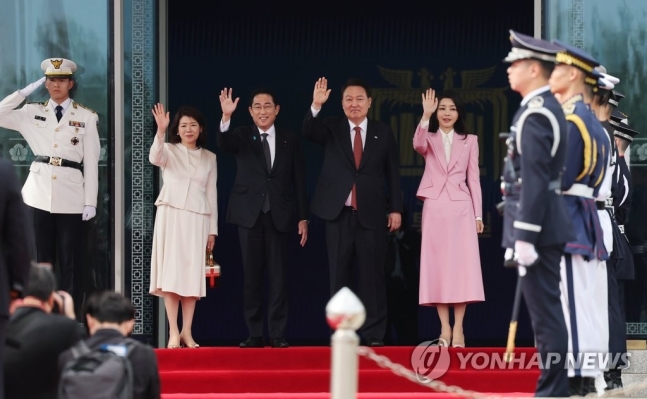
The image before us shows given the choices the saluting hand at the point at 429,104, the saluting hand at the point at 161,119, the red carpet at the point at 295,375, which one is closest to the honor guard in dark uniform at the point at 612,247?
the red carpet at the point at 295,375

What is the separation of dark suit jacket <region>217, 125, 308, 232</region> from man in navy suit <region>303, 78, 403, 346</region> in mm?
169

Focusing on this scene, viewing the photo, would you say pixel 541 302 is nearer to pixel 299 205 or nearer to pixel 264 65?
pixel 299 205

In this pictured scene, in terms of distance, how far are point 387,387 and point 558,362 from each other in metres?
2.23

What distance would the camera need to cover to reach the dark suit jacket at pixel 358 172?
30.1 ft

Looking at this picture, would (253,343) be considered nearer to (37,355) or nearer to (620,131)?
(620,131)

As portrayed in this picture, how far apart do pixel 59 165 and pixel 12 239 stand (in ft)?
10.9

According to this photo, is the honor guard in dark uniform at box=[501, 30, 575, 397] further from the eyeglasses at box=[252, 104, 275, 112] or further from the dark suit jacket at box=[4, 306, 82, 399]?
the eyeglasses at box=[252, 104, 275, 112]

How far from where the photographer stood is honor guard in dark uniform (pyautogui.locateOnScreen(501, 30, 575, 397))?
607cm

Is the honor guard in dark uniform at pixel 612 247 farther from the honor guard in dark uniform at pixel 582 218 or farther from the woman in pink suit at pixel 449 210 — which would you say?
the woman in pink suit at pixel 449 210

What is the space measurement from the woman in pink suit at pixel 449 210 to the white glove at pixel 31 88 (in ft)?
7.94

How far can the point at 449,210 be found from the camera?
362 inches

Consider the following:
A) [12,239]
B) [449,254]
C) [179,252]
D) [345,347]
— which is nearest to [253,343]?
[179,252]

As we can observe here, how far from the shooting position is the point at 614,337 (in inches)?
302

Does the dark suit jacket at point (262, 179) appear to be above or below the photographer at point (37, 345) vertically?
above
